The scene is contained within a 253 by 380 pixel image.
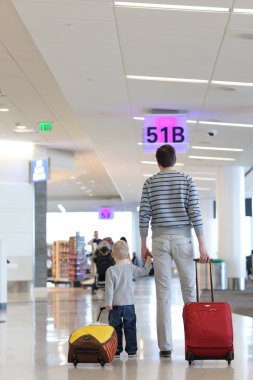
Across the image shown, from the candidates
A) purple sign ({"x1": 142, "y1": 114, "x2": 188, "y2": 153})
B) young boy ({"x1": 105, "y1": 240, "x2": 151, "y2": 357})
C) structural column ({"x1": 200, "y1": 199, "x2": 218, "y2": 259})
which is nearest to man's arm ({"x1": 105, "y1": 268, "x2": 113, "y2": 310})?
young boy ({"x1": 105, "y1": 240, "x2": 151, "y2": 357})

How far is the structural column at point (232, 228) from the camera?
62.0ft

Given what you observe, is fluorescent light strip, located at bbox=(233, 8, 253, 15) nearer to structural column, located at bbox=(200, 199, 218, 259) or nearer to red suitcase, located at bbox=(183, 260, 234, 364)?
red suitcase, located at bbox=(183, 260, 234, 364)

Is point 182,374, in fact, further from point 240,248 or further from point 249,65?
point 240,248

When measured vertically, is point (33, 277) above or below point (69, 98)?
below

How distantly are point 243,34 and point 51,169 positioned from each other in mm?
13967

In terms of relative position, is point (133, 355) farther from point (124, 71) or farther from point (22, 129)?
point (22, 129)

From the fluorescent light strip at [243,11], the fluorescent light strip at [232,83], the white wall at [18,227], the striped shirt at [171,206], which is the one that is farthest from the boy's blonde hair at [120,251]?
the white wall at [18,227]

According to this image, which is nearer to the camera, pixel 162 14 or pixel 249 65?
pixel 162 14

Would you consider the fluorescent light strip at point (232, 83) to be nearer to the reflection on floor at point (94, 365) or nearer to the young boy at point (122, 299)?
the reflection on floor at point (94, 365)

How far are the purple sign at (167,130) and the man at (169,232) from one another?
6195mm

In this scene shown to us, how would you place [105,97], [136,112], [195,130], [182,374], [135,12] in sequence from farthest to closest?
[195,130]
[136,112]
[105,97]
[135,12]
[182,374]

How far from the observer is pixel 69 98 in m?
11.3

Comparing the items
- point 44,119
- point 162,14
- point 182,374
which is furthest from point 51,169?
point 182,374

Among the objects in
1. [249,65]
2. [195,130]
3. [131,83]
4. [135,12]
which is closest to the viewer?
[135,12]
